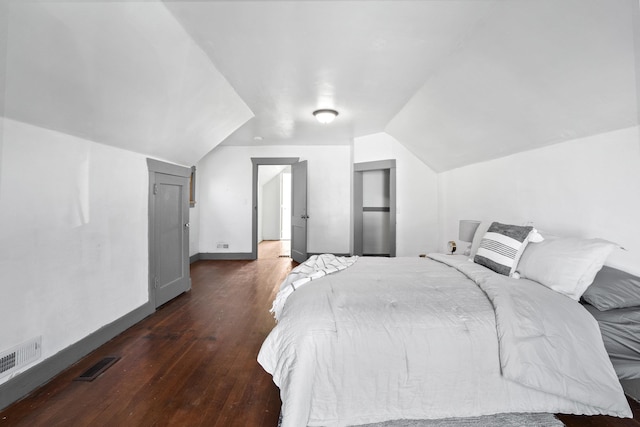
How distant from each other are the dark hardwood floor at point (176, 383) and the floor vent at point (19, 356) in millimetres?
209

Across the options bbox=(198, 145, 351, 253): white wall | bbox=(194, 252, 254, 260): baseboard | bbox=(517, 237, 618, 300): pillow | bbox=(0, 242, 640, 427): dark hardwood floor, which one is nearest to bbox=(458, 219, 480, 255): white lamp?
bbox=(517, 237, 618, 300): pillow

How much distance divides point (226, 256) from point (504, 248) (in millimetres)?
4961

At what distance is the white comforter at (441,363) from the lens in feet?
4.42

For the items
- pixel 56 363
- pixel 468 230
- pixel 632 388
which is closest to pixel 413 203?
pixel 468 230

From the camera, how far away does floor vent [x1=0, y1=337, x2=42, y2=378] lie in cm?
156

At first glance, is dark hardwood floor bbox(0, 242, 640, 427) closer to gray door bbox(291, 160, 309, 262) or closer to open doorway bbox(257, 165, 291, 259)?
gray door bbox(291, 160, 309, 262)

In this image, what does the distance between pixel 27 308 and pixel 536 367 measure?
2.92 meters

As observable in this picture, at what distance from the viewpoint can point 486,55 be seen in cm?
203

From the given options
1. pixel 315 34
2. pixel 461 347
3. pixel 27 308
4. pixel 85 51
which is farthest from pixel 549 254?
pixel 27 308

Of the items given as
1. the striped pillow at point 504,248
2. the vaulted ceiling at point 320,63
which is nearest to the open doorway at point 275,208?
the vaulted ceiling at point 320,63

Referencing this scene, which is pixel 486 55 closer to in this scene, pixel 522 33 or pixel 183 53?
pixel 522 33

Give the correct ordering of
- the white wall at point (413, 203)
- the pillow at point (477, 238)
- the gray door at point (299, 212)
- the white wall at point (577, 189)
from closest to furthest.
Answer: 1. the white wall at point (577, 189)
2. the pillow at point (477, 238)
3. the white wall at point (413, 203)
4. the gray door at point (299, 212)

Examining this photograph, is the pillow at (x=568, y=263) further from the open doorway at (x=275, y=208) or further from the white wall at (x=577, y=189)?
the open doorway at (x=275, y=208)

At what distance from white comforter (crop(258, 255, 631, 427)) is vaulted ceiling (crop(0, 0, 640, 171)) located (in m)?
1.46
